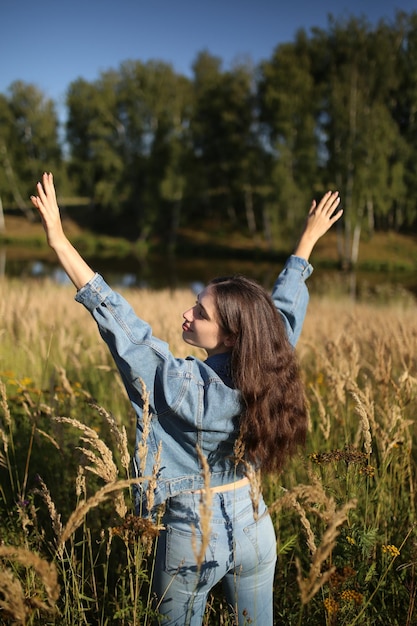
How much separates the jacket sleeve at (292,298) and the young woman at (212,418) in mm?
378

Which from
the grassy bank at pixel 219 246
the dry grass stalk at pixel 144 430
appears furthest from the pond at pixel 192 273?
the dry grass stalk at pixel 144 430

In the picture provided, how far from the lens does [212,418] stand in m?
1.45

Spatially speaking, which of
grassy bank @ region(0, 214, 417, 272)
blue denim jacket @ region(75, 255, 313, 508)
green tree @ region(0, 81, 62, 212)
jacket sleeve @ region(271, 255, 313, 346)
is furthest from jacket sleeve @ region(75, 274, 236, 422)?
green tree @ region(0, 81, 62, 212)

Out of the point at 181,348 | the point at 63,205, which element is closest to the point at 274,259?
the point at 63,205

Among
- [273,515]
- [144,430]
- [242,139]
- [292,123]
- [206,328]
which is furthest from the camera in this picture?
[242,139]

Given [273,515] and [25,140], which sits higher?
[25,140]

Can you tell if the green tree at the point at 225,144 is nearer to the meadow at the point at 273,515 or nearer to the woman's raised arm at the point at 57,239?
the meadow at the point at 273,515

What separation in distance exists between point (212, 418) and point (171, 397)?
0.14m

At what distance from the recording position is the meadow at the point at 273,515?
53.1 inches

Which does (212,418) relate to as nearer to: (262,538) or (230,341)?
(230,341)

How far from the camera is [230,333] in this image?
5.27 ft

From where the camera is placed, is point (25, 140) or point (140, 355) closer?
point (140, 355)

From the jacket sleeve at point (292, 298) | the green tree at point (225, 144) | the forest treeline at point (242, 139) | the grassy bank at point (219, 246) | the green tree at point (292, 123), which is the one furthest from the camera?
the green tree at point (225, 144)

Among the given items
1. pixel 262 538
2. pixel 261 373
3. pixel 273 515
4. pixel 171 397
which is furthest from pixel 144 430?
pixel 273 515
